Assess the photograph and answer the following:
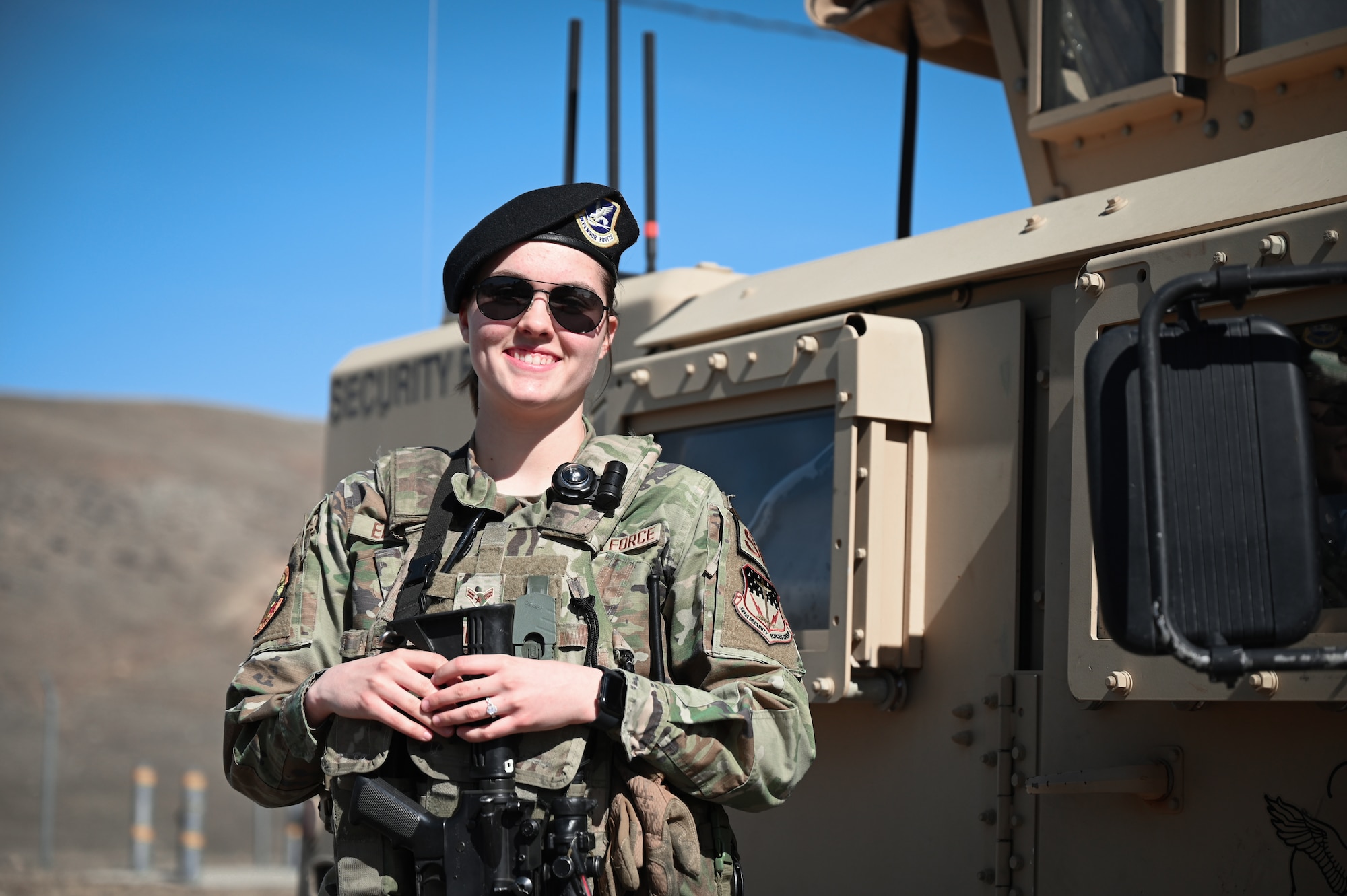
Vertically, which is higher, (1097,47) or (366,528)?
(1097,47)

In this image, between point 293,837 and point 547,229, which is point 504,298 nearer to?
point 547,229

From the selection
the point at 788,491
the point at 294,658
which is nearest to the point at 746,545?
the point at 294,658

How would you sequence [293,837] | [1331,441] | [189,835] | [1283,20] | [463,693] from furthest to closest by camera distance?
[293,837] < [189,835] < [1283,20] < [1331,441] < [463,693]

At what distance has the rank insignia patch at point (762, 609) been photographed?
243 cm

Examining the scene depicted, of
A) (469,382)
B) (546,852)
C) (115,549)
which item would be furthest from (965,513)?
(115,549)

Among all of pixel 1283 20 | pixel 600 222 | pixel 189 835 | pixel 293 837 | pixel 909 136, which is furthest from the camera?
pixel 293 837

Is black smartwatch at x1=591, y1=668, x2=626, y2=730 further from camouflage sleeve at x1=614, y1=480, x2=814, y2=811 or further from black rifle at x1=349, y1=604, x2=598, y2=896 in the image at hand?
black rifle at x1=349, y1=604, x2=598, y2=896

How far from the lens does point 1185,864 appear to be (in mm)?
2623

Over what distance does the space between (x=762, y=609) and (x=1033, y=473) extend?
83 centimetres

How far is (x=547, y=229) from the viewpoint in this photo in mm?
2559

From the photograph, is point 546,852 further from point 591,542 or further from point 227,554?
point 227,554

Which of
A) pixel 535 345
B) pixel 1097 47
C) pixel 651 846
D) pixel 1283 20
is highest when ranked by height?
pixel 1097 47

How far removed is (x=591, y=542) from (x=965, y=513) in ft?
3.16

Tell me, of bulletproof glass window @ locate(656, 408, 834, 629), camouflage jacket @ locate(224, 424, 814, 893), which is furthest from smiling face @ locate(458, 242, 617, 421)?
bulletproof glass window @ locate(656, 408, 834, 629)
